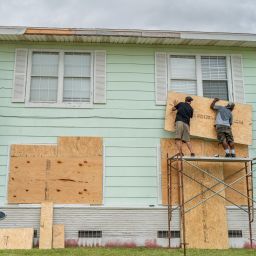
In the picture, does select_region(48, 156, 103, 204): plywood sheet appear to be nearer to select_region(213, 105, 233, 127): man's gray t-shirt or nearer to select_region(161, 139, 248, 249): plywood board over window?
select_region(161, 139, 248, 249): plywood board over window

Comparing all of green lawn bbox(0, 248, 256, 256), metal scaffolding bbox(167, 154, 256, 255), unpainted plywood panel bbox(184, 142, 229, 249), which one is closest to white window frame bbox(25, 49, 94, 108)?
metal scaffolding bbox(167, 154, 256, 255)

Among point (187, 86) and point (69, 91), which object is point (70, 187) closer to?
point (69, 91)

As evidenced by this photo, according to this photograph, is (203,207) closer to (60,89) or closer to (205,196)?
(205,196)

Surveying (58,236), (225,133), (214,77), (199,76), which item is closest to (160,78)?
(199,76)

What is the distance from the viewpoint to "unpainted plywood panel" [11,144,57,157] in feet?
39.3

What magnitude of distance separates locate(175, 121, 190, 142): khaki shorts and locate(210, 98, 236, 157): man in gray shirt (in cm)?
91

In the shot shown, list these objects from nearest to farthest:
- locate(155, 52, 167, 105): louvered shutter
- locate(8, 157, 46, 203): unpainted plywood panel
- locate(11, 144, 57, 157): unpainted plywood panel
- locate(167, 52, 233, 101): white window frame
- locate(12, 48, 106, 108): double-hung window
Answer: locate(8, 157, 46, 203): unpainted plywood panel, locate(11, 144, 57, 157): unpainted plywood panel, locate(12, 48, 106, 108): double-hung window, locate(155, 52, 167, 105): louvered shutter, locate(167, 52, 233, 101): white window frame

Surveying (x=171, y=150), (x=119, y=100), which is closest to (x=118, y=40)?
(x=119, y=100)

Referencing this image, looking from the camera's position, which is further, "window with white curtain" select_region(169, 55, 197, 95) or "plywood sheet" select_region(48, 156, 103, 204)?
"window with white curtain" select_region(169, 55, 197, 95)

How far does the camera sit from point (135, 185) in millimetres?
12000

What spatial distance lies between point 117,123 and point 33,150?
95.8 inches

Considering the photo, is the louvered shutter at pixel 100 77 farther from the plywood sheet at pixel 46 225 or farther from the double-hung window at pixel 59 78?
the plywood sheet at pixel 46 225

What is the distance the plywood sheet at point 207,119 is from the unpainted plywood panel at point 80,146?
6.57 feet

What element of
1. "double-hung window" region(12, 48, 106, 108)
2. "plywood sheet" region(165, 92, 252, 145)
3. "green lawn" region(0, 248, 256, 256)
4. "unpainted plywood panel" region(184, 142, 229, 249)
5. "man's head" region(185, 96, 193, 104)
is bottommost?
"green lawn" region(0, 248, 256, 256)
